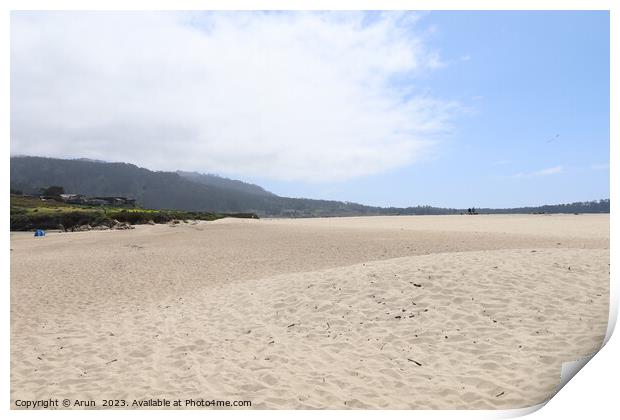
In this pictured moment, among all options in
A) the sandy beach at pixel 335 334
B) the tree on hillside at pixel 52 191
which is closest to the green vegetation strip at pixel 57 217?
the tree on hillside at pixel 52 191

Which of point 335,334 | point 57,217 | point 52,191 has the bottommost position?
point 335,334

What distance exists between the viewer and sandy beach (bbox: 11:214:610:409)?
5.63 metres

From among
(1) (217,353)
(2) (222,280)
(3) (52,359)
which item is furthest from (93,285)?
(1) (217,353)

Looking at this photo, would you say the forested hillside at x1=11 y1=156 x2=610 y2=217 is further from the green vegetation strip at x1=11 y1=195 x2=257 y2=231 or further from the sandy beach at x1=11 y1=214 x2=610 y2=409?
the sandy beach at x1=11 y1=214 x2=610 y2=409

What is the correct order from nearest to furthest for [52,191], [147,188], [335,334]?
[335,334] → [52,191] → [147,188]

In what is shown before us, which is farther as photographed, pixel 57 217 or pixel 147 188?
pixel 147 188

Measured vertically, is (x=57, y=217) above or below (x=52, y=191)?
below

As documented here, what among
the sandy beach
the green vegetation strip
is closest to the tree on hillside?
the green vegetation strip

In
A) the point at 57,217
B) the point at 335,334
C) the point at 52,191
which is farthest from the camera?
the point at 52,191

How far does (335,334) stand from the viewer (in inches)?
302

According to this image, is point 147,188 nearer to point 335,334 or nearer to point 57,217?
point 57,217

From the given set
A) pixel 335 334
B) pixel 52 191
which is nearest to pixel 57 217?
pixel 52 191

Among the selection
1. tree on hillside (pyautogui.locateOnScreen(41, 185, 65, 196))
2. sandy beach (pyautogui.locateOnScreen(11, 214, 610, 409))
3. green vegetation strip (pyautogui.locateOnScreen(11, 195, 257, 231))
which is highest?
tree on hillside (pyautogui.locateOnScreen(41, 185, 65, 196))

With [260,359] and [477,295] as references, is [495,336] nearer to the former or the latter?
[477,295]
